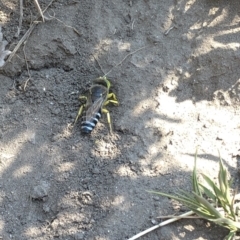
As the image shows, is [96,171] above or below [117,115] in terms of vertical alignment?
below

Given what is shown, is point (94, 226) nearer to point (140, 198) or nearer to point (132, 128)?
point (140, 198)

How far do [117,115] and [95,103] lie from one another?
0.17 metres

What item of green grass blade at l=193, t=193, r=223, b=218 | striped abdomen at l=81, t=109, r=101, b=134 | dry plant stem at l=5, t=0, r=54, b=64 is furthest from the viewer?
dry plant stem at l=5, t=0, r=54, b=64

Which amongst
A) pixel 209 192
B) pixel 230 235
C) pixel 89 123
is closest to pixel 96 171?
pixel 89 123

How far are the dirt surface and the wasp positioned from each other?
61 mm

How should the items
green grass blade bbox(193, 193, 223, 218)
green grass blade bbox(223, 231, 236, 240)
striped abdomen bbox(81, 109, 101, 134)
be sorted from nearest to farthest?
1. green grass blade bbox(193, 193, 223, 218)
2. green grass blade bbox(223, 231, 236, 240)
3. striped abdomen bbox(81, 109, 101, 134)

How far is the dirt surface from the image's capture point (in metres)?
3.84

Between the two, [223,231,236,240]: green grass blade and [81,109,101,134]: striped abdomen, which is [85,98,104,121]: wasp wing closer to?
[81,109,101,134]: striped abdomen

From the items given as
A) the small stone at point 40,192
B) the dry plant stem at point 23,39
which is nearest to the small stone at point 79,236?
the small stone at point 40,192

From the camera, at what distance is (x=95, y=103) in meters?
4.20

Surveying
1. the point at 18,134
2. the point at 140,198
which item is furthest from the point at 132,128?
the point at 18,134

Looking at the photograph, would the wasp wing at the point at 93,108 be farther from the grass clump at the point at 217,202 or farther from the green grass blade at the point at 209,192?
the green grass blade at the point at 209,192

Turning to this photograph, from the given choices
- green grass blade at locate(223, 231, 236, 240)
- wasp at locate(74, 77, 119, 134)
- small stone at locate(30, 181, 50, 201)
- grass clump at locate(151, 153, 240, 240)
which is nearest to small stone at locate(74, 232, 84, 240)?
small stone at locate(30, 181, 50, 201)

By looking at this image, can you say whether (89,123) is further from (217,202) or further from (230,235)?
(230,235)
